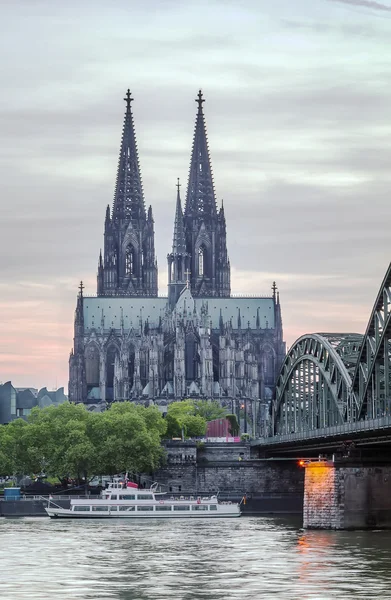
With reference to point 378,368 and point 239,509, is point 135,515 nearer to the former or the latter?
point 239,509

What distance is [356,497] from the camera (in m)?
106

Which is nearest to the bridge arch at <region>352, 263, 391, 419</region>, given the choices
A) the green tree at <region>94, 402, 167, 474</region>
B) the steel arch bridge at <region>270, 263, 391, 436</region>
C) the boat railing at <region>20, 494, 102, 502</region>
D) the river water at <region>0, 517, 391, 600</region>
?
the steel arch bridge at <region>270, 263, 391, 436</region>

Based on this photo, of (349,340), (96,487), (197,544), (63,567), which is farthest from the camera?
(96,487)

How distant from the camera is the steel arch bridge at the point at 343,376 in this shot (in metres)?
112

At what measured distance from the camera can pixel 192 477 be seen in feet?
533

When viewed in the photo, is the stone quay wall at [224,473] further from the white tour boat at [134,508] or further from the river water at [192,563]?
the river water at [192,563]

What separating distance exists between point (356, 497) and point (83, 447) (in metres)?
55.4

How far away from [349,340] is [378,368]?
58.5ft

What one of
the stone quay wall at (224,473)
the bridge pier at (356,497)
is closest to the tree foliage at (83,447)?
the stone quay wall at (224,473)

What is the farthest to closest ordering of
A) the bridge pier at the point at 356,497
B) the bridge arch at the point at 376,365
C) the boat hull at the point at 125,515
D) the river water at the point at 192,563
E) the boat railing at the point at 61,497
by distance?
1. the boat railing at the point at 61,497
2. the boat hull at the point at 125,515
3. the bridge arch at the point at 376,365
4. the bridge pier at the point at 356,497
5. the river water at the point at 192,563

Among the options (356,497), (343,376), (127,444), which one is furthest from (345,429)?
Answer: (127,444)

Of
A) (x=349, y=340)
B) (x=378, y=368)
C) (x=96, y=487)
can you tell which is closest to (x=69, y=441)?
(x=96, y=487)

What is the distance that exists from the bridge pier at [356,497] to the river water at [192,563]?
2.14 metres

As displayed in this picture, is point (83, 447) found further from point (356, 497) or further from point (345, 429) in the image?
point (356, 497)
